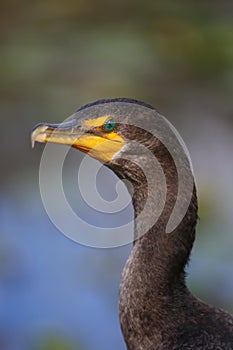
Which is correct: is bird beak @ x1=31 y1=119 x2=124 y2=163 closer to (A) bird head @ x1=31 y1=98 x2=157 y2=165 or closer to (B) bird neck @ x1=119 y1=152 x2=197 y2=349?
(A) bird head @ x1=31 y1=98 x2=157 y2=165

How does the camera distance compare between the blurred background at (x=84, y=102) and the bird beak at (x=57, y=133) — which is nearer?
the bird beak at (x=57, y=133)

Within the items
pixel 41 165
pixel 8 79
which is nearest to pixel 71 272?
pixel 41 165

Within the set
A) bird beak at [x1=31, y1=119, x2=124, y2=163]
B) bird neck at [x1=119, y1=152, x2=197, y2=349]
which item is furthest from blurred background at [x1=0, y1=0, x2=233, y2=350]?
bird beak at [x1=31, y1=119, x2=124, y2=163]

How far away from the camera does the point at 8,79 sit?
10.7 metres

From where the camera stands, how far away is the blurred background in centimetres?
774

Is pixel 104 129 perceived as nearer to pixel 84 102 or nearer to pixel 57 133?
pixel 57 133

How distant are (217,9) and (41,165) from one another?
3824mm

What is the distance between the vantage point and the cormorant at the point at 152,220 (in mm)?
4621

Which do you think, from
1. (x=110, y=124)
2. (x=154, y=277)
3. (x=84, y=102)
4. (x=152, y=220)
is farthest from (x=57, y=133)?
(x=84, y=102)

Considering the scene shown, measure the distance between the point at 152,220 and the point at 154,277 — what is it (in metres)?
0.21

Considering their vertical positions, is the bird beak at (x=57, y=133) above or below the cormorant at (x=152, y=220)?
above

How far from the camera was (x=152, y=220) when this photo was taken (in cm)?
473

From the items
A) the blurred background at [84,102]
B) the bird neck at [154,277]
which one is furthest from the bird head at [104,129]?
the blurred background at [84,102]

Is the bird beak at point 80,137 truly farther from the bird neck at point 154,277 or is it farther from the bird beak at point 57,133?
the bird neck at point 154,277
